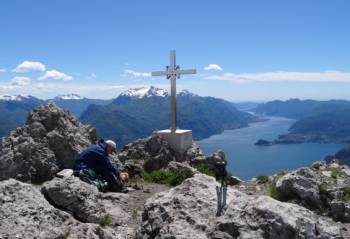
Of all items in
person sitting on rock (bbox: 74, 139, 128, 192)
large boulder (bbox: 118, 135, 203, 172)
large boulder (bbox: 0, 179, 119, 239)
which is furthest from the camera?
large boulder (bbox: 118, 135, 203, 172)

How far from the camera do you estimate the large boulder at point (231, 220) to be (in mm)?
7773

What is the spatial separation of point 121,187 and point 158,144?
301 inches

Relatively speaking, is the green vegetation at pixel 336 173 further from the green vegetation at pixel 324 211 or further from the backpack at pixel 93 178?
the backpack at pixel 93 178

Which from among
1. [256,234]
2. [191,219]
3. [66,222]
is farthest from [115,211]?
[256,234]

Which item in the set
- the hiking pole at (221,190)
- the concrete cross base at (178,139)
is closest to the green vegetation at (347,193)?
the hiking pole at (221,190)

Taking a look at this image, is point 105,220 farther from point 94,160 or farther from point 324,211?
point 324,211

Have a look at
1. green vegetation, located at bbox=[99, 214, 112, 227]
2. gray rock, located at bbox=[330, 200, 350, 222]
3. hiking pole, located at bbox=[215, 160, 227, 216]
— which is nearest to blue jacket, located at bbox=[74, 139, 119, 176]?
green vegetation, located at bbox=[99, 214, 112, 227]

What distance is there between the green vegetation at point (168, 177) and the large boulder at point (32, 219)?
8.54 meters

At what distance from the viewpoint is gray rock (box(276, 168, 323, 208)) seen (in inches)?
512

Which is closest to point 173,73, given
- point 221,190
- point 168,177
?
point 168,177

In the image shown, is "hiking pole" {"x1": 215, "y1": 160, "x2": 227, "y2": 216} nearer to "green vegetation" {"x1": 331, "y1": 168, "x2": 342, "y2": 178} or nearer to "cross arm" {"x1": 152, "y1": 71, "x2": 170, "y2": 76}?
"green vegetation" {"x1": 331, "y1": 168, "x2": 342, "y2": 178}

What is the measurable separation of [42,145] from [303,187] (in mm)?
10145

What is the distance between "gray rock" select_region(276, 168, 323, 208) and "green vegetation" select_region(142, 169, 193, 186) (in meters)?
4.79

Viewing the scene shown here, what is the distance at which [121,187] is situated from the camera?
14727mm
